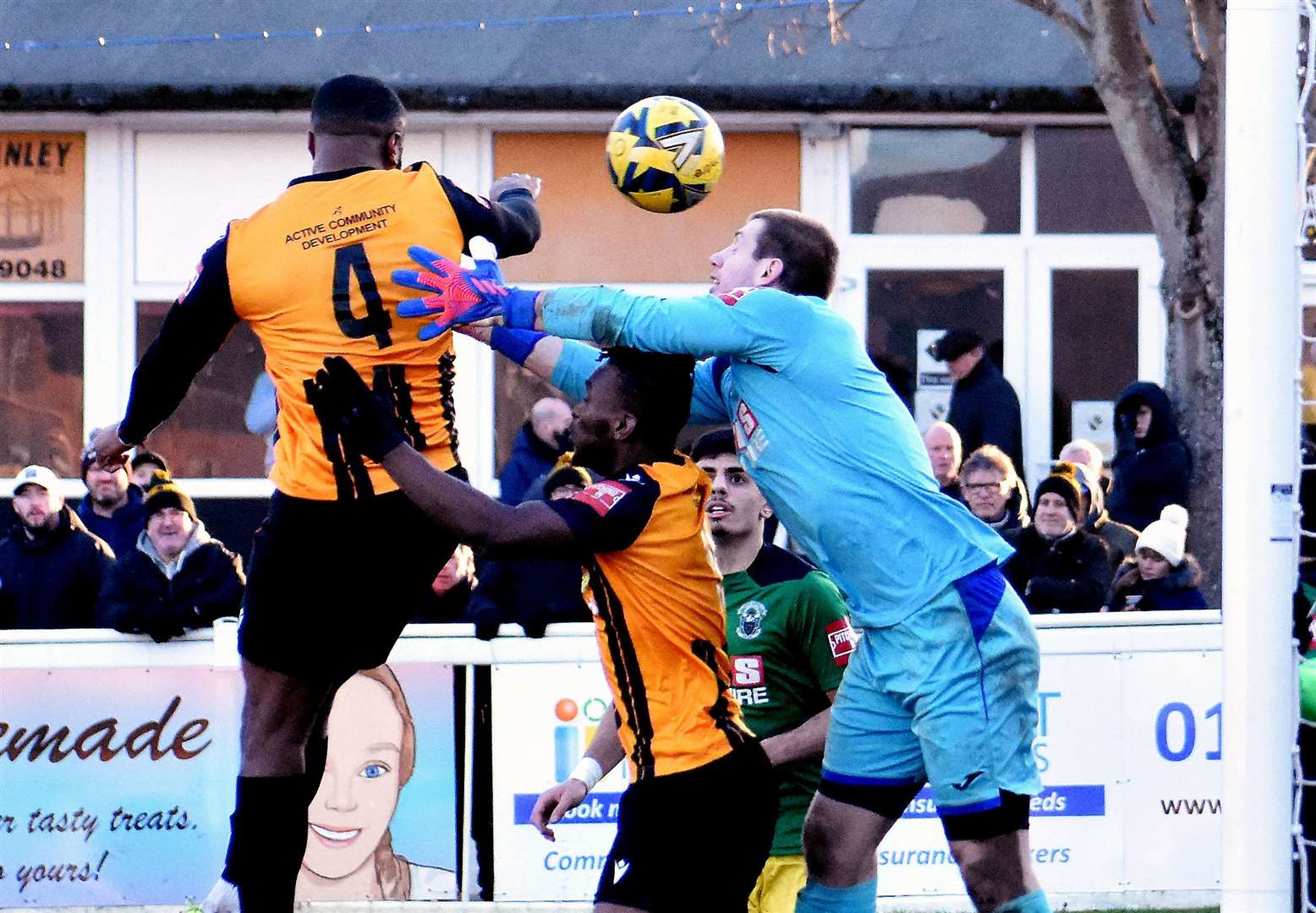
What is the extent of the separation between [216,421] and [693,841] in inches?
402

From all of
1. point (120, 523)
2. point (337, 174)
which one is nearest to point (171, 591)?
point (120, 523)

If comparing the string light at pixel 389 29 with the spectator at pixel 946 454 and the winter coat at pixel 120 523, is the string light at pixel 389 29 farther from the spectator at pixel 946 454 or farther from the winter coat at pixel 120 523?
the spectator at pixel 946 454

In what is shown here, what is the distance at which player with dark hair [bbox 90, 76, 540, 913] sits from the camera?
508 cm

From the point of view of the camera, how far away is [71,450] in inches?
563

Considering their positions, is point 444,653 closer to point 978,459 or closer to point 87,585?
point 87,585

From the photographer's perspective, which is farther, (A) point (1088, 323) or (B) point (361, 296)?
(A) point (1088, 323)

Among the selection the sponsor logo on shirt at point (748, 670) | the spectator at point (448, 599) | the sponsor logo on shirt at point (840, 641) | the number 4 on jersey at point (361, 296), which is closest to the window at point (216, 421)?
the spectator at point (448, 599)

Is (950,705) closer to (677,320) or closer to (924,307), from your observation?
(677,320)

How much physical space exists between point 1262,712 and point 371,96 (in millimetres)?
3207

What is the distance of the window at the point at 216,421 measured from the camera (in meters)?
14.2

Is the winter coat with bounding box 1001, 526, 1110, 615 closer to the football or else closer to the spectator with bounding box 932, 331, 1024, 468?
the spectator with bounding box 932, 331, 1024, 468

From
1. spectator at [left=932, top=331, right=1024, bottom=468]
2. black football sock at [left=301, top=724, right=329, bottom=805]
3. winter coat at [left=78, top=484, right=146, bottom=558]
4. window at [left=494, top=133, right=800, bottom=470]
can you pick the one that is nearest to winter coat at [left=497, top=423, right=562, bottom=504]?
winter coat at [left=78, top=484, right=146, bottom=558]

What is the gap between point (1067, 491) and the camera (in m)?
9.70

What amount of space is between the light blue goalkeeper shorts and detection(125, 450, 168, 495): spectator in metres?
6.88
